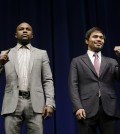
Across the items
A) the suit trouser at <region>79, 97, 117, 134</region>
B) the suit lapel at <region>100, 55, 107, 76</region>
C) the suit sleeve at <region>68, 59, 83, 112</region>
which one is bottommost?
the suit trouser at <region>79, 97, 117, 134</region>

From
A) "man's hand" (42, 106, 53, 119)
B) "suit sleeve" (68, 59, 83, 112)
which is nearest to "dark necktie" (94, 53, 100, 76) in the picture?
"suit sleeve" (68, 59, 83, 112)

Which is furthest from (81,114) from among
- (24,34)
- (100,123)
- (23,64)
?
(24,34)

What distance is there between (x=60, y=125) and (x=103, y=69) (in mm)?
1409

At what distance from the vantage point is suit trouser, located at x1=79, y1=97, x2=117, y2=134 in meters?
2.67

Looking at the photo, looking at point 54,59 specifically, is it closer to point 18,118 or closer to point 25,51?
point 25,51

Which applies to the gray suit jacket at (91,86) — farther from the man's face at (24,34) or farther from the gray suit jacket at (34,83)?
the man's face at (24,34)

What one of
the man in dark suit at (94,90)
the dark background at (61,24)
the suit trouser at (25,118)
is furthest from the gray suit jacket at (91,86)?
the dark background at (61,24)

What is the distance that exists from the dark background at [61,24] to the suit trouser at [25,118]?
1408 millimetres

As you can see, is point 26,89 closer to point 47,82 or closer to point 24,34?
point 47,82

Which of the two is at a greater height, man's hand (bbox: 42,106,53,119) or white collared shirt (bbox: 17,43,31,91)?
white collared shirt (bbox: 17,43,31,91)

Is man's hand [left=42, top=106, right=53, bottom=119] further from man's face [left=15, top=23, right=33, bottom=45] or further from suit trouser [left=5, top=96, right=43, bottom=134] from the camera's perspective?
man's face [left=15, top=23, right=33, bottom=45]

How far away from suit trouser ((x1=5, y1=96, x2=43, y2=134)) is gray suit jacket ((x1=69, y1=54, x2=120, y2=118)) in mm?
318

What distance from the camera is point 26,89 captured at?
8.98ft

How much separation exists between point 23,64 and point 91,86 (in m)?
0.59
